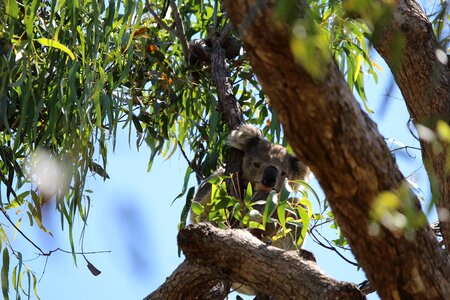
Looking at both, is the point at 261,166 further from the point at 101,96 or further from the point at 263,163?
the point at 101,96

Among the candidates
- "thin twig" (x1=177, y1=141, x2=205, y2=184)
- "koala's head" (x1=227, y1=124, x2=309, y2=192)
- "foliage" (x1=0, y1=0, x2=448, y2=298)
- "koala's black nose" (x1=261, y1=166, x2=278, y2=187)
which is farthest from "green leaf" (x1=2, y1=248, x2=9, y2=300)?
"koala's black nose" (x1=261, y1=166, x2=278, y2=187)

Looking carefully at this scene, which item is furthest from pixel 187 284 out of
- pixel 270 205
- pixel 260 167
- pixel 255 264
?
pixel 260 167

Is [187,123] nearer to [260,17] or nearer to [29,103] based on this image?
[29,103]

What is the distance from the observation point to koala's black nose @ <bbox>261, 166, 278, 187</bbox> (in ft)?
14.7

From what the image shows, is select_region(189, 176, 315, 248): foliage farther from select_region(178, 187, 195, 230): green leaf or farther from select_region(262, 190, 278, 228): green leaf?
select_region(178, 187, 195, 230): green leaf

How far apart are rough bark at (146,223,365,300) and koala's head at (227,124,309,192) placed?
1780 millimetres

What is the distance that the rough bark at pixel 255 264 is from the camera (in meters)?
2.27

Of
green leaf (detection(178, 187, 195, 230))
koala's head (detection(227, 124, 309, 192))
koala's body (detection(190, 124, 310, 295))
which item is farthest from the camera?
koala's head (detection(227, 124, 309, 192))

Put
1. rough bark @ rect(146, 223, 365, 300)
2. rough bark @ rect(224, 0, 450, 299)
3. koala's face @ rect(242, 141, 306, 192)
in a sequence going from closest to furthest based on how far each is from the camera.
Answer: rough bark @ rect(224, 0, 450, 299), rough bark @ rect(146, 223, 365, 300), koala's face @ rect(242, 141, 306, 192)

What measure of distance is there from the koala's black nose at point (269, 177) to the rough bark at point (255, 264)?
203cm

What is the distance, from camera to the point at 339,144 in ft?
5.16

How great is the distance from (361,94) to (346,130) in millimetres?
2627

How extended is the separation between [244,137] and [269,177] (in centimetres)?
39

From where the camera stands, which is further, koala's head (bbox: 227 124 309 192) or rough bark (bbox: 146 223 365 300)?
koala's head (bbox: 227 124 309 192)
